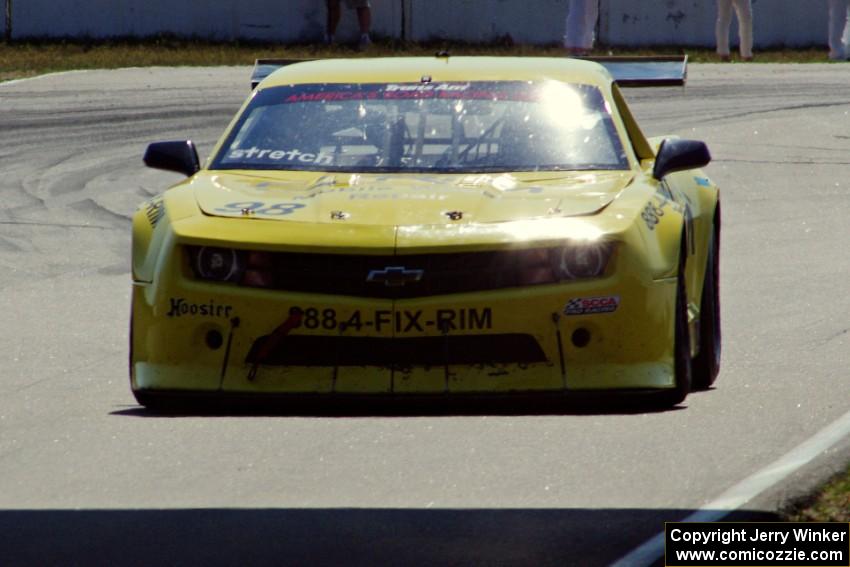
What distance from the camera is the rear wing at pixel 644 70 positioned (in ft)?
34.4

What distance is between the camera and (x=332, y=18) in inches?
1171

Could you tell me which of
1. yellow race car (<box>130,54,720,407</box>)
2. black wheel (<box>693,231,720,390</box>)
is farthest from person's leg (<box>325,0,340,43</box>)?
yellow race car (<box>130,54,720,407</box>)

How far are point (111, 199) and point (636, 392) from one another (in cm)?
1035

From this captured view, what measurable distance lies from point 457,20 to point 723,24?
22.1 ft

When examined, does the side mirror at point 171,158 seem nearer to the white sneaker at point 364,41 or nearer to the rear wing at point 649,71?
the rear wing at point 649,71

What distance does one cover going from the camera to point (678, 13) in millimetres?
31172

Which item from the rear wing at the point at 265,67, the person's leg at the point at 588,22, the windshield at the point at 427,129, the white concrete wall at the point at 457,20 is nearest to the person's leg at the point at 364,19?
the white concrete wall at the point at 457,20

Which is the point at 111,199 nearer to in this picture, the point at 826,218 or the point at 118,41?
the point at 826,218

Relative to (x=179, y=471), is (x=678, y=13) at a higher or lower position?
lower

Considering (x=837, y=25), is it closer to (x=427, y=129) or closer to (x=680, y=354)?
(x=427, y=129)

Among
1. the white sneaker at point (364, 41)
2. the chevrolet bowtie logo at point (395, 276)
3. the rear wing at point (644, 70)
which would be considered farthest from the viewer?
the white sneaker at point (364, 41)

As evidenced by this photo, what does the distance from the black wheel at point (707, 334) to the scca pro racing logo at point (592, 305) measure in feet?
4.98

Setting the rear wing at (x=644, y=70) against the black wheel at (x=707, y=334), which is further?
the rear wing at (x=644, y=70)

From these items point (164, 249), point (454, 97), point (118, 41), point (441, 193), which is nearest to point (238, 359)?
point (164, 249)
